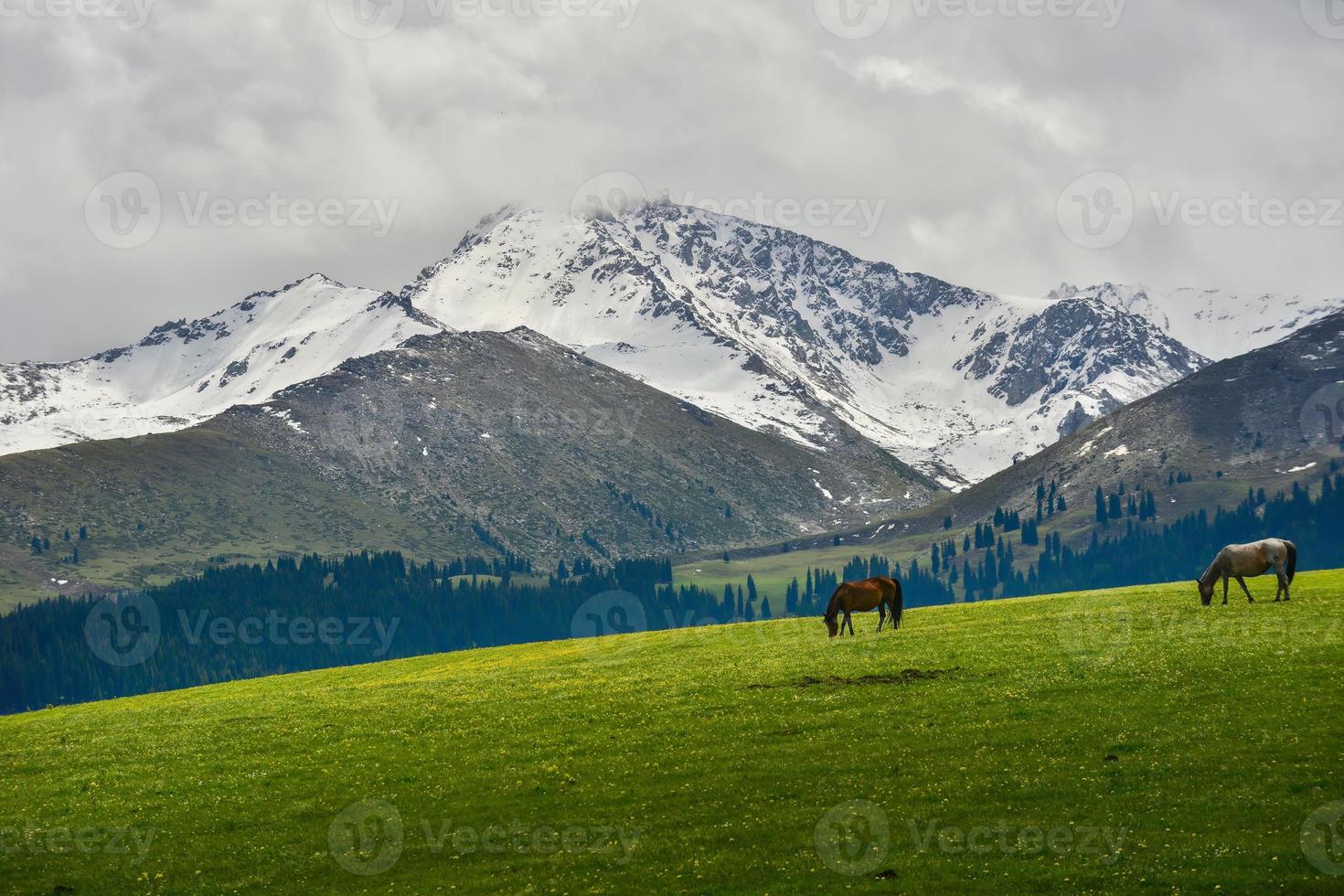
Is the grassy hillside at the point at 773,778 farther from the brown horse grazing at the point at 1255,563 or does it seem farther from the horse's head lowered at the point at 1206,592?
the brown horse grazing at the point at 1255,563

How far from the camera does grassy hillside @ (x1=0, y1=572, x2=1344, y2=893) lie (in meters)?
32.3

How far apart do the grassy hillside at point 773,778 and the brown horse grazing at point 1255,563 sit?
275 cm

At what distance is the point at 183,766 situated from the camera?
149 feet

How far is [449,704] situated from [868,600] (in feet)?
70.6

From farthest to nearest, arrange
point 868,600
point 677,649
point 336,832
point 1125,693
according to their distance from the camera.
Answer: point 677,649, point 868,600, point 1125,693, point 336,832

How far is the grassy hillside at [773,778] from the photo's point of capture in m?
32.3

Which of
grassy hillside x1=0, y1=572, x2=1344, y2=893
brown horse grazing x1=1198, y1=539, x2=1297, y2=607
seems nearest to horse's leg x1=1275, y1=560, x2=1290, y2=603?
brown horse grazing x1=1198, y1=539, x2=1297, y2=607

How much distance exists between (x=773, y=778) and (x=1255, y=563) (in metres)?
31.6

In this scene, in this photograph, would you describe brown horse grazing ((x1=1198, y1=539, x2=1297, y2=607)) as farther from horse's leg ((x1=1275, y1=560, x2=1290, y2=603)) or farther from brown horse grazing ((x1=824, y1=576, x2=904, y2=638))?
brown horse grazing ((x1=824, y1=576, x2=904, y2=638))

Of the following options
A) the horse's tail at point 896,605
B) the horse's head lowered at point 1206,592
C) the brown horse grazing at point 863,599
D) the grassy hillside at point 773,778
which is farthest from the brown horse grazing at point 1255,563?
the brown horse grazing at point 863,599

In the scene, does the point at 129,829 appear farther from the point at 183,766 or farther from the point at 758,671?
the point at 758,671

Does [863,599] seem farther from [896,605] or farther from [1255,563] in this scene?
[1255,563]

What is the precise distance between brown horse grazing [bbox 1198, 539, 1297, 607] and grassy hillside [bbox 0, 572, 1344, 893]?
2748mm

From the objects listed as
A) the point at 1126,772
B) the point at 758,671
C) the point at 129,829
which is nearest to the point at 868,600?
the point at 758,671
